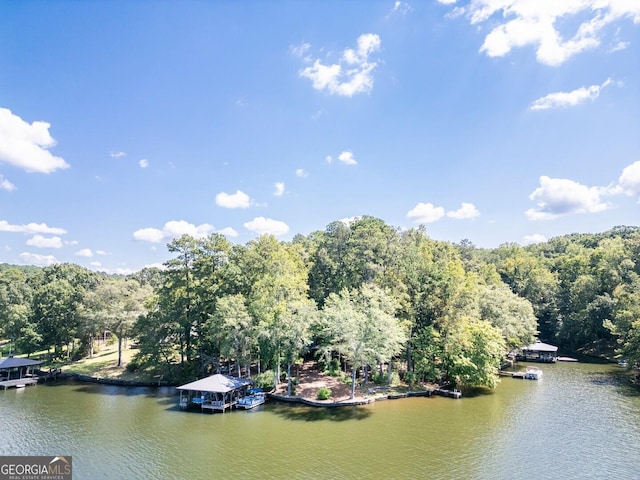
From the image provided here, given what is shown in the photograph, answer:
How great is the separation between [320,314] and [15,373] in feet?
116

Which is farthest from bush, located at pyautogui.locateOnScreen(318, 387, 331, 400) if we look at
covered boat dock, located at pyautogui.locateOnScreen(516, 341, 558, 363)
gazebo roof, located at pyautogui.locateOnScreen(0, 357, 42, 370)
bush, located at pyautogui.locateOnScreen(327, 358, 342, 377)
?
gazebo roof, located at pyautogui.locateOnScreen(0, 357, 42, 370)

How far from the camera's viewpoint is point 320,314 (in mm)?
33969

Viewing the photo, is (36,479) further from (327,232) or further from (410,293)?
(327,232)

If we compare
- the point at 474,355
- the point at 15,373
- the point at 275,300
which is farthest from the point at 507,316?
the point at 15,373

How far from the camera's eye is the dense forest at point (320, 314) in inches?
1276

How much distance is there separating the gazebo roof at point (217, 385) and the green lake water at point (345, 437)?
69.6 inches

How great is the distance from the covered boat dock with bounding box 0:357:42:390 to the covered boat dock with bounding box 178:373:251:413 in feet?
64.6

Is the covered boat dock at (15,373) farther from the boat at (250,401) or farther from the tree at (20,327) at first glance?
the boat at (250,401)

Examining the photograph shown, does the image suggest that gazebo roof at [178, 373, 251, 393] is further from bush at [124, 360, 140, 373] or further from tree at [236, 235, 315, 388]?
bush at [124, 360, 140, 373]

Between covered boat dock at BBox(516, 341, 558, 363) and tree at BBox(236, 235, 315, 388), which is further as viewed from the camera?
covered boat dock at BBox(516, 341, 558, 363)

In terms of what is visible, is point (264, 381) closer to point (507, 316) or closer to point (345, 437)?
point (345, 437)

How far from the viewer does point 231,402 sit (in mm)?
29812

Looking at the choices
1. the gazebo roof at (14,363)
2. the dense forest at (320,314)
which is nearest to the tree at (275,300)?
the dense forest at (320,314)

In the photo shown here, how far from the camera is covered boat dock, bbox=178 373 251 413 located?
28812 mm
